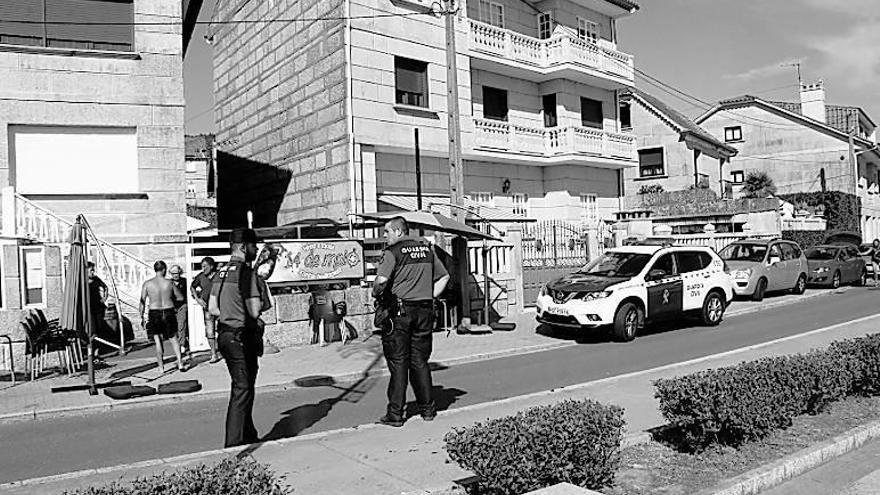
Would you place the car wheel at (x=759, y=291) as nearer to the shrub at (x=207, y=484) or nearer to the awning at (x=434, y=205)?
the awning at (x=434, y=205)

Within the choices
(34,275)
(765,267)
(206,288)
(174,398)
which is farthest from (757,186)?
(174,398)

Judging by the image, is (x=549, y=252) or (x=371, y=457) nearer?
(x=371, y=457)

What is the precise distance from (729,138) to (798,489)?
49067 millimetres

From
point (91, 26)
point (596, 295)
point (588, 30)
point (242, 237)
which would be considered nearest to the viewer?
point (242, 237)

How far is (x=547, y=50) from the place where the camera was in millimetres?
26359

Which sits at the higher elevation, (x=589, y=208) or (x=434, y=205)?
(x=589, y=208)

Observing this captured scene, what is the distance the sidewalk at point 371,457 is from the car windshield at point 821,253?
19.3m

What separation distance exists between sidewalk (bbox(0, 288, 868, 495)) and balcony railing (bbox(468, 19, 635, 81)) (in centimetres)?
1713

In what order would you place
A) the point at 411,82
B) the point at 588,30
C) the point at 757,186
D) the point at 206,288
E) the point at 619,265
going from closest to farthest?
1. the point at 206,288
2. the point at 619,265
3. the point at 411,82
4. the point at 588,30
5. the point at 757,186

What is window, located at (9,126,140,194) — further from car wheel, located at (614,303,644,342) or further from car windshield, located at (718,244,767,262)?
car windshield, located at (718,244,767,262)

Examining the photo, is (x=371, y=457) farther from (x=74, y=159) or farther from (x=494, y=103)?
(x=494, y=103)

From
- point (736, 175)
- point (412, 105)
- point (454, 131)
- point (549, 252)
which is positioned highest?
point (736, 175)

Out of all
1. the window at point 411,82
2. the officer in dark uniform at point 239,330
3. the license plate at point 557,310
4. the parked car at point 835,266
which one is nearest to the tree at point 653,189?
the parked car at point 835,266

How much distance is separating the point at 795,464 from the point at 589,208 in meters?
23.3
